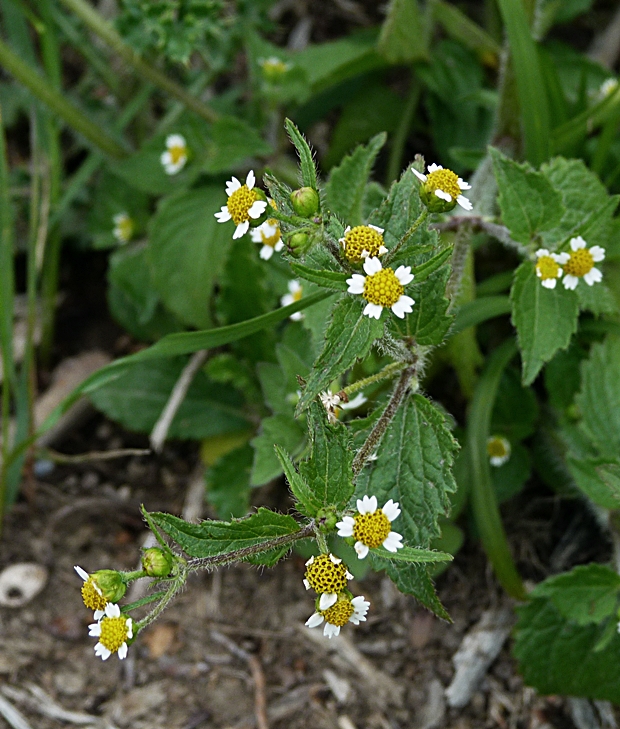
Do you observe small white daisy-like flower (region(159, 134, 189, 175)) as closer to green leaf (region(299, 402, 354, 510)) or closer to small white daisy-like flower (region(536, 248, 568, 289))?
small white daisy-like flower (region(536, 248, 568, 289))

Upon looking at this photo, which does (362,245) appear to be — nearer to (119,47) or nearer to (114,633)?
(114,633)

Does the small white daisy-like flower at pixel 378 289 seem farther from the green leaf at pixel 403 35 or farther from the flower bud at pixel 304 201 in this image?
the green leaf at pixel 403 35

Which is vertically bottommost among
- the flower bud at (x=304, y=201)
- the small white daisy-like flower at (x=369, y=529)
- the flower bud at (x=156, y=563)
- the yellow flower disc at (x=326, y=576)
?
the flower bud at (x=156, y=563)

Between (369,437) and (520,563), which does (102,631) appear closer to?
(369,437)

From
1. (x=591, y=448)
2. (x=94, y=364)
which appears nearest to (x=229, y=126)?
(x=94, y=364)

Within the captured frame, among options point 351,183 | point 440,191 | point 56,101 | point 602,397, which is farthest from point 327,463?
point 56,101

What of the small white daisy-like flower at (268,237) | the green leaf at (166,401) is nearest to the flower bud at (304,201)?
the small white daisy-like flower at (268,237)
